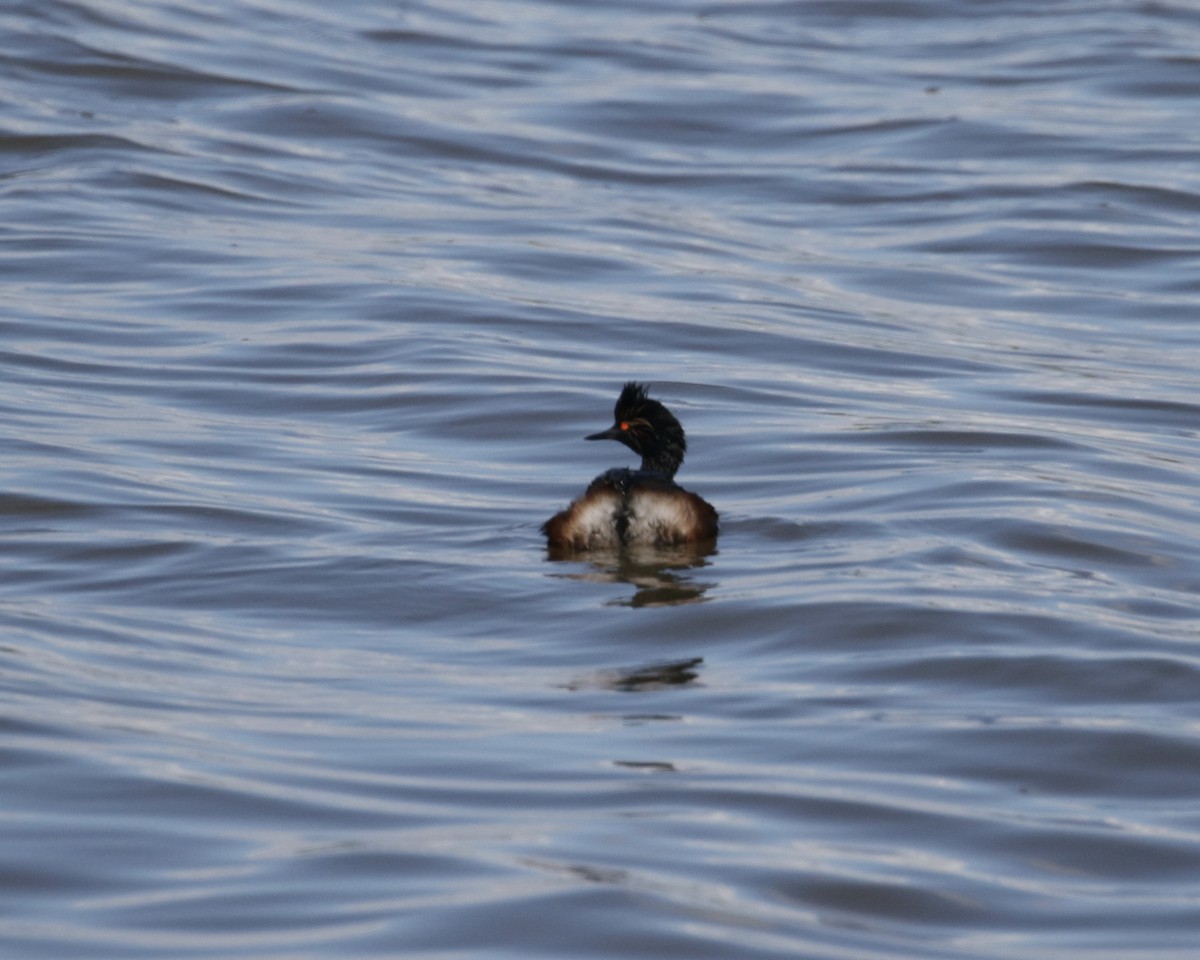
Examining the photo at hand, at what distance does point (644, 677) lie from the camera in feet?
25.8

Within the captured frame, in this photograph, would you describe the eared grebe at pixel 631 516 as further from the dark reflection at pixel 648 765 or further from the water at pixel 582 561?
the dark reflection at pixel 648 765

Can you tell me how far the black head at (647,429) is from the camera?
10109 mm

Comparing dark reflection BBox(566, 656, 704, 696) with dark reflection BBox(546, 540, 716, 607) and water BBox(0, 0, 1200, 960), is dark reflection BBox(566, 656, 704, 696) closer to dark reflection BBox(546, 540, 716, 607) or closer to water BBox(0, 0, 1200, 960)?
water BBox(0, 0, 1200, 960)

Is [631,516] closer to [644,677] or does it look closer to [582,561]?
[582,561]

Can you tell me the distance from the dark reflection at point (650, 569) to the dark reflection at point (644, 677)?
0.79m

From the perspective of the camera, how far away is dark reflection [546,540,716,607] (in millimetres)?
8922

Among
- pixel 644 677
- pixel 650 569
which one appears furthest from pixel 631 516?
pixel 644 677

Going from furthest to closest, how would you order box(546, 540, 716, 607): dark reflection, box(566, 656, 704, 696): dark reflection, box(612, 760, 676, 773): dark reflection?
box(546, 540, 716, 607): dark reflection < box(566, 656, 704, 696): dark reflection < box(612, 760, 676, 773): dark reflection

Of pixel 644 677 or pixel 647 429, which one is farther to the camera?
pixel 647 429

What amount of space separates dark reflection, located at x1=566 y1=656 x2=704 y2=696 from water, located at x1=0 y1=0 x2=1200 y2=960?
0.03 metres

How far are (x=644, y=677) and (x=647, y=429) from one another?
7.95 feet

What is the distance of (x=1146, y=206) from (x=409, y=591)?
1336cm

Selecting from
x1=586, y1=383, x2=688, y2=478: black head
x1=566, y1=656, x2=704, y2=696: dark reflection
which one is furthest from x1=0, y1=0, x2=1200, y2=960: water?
x1=586, y1=383, x2=688, y2=478: black head

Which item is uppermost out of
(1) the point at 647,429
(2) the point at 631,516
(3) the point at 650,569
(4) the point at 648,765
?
(1) the point at 647,429
